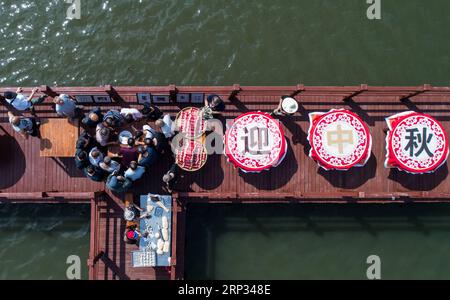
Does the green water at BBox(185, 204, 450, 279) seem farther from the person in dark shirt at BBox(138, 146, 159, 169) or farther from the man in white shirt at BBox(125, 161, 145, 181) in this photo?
the person in dark shirt at BBox(138, 146, 159, 169)

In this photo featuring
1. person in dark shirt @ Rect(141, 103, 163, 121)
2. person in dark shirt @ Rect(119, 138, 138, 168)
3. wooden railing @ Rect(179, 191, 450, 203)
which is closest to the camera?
person in dark shirt @ Rect(119, 138, 138, 168)

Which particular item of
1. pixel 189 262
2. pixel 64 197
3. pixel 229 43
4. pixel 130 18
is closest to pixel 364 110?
pixel 229 43

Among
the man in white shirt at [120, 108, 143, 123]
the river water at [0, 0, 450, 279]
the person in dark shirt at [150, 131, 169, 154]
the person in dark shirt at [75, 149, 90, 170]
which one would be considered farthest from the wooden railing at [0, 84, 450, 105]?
the person in dark shirt at [75, 149, 90, 170]

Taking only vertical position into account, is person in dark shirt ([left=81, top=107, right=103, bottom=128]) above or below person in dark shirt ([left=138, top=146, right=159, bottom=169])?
above

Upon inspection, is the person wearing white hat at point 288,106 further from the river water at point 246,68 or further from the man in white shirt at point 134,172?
the man in white shirt at point 134,172

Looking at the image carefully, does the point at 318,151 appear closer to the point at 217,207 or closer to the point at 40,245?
the point at 217,207

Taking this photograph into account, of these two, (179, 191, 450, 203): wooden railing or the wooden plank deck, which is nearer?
(179, 191, 450, 203): wooden railing

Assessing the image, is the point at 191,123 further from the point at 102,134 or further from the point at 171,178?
the point at 102,134

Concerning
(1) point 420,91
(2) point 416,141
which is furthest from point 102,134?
(1) point 420,91
